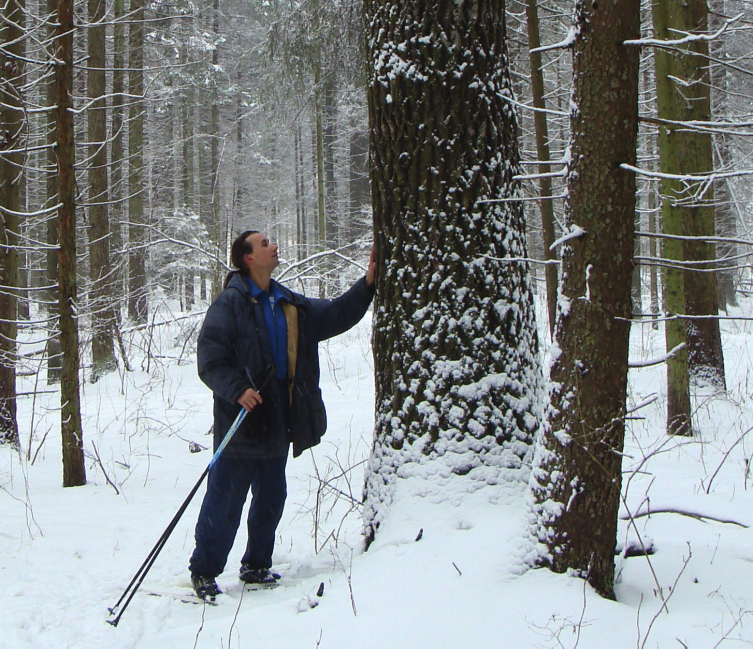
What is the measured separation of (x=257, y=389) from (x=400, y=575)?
1.30 m

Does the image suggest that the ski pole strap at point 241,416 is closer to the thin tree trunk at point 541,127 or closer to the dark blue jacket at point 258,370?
the dark blue jacket at point 258,370

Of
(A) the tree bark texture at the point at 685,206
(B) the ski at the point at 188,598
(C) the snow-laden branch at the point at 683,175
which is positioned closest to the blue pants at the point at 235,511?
(B) the ski at the point at 188,598

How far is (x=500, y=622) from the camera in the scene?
8.23ft

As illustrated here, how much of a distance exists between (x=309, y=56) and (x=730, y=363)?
805cm

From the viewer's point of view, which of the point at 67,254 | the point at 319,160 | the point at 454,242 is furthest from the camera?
the point at 319,160

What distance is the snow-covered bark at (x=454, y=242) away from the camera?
3.25 metres

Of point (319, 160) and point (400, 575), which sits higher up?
point (319, 160)

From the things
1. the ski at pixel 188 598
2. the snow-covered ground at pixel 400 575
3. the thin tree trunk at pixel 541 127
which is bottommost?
the ski at pixel 188 598

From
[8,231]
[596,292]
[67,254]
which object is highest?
[8,231]

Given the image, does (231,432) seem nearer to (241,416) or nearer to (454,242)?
(241,416)

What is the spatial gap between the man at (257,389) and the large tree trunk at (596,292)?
1344 mm

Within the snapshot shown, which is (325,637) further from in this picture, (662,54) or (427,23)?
(662,54)

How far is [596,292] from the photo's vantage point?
8.75ft

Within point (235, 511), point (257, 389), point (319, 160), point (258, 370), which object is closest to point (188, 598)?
point (235, 511)
